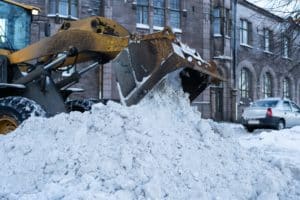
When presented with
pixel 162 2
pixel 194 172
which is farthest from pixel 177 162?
pixel 162 2

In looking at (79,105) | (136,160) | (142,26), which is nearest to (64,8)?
(142,26)

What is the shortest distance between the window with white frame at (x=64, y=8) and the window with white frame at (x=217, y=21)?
30.1 feet

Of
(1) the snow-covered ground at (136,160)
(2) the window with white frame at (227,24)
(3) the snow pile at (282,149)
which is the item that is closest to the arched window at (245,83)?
(2) the window with white frame at (227,24)

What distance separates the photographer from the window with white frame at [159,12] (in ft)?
82.3

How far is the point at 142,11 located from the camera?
24688 millimetres

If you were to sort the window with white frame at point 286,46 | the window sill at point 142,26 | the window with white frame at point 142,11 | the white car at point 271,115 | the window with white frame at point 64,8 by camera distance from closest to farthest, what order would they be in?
the window with white frame at point 286,46 → the white car at point 271,115 → the window with white frame at point 64,8 → the window sill at point 142,26 → the window with white frame at point 142,11

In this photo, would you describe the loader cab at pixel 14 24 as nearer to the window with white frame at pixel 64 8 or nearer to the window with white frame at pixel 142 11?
the window with white frame at pixel 64 8

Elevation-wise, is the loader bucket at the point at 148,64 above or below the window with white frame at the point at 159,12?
below

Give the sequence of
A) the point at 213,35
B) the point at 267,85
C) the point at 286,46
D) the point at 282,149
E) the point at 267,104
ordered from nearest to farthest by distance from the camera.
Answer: the point at 282,149
the point at 286,46
the point at 267,104
the point at 213,35
the point at 267,85

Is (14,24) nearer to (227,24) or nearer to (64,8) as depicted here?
(64,8)

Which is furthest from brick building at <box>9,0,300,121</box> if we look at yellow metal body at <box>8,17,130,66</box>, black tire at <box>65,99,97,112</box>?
yellow metal body at <box>8,17,130,66</box>

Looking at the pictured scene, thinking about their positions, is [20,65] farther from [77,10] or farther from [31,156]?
[77,10]

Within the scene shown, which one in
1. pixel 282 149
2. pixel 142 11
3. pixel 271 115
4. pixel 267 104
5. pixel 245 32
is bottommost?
pixel 282 149

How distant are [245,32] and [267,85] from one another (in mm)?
4882
